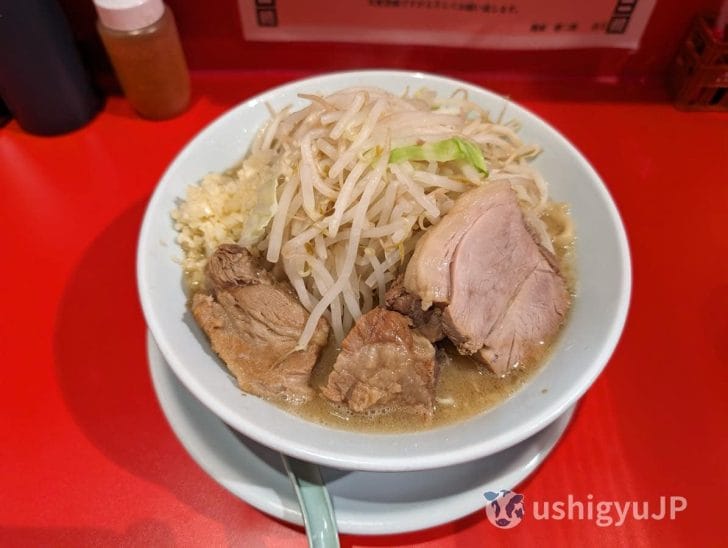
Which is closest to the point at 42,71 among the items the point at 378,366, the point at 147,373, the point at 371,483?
the point at 147,373

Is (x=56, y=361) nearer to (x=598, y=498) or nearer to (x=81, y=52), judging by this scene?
(x=81, y=52)

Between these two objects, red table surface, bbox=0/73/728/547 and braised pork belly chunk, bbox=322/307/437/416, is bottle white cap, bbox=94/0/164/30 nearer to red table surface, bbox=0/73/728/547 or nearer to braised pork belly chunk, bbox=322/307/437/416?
red table surface, bbox=0/73/728/547

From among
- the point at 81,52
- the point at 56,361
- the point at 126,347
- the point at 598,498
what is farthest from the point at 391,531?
the point at 81,52

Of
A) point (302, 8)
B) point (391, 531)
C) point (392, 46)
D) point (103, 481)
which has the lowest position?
point (103, 481)

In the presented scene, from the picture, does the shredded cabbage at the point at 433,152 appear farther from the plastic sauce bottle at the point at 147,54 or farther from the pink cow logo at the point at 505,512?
the plastic sauce bottle at the point at 147,54

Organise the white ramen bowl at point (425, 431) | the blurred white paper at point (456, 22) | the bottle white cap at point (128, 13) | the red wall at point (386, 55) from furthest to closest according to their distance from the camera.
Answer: the red wall at point (386, 55), the blurred white paper at point (456, 22), the bottle white cap at point (128, 13), the white ramen bowl at point (425, 431)

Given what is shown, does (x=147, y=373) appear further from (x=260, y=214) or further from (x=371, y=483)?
(x=371, y=483)

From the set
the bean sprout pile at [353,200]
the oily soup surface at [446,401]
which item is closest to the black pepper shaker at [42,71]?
the bean sprout pile at [353,200]
